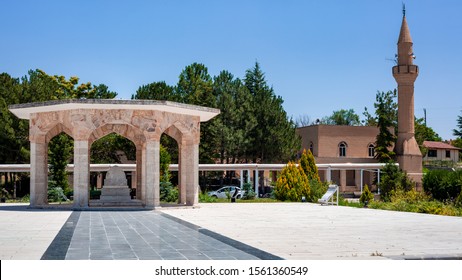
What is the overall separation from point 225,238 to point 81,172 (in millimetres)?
10248

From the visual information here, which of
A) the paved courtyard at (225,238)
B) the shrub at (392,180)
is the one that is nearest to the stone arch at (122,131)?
the paved courtyard at (225,238)

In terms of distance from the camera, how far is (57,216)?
56.7 ft

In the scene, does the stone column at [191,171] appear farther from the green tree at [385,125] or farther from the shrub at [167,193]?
the green tree at [385,125]

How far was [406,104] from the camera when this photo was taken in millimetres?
48656

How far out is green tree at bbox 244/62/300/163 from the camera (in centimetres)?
4578

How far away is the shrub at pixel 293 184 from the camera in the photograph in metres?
29.4

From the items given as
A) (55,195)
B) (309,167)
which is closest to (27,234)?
(55,195)

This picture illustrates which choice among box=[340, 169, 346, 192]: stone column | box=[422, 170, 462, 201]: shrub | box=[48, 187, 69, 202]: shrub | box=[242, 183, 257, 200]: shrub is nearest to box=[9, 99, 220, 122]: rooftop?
box=[48, 187, 69, 202]: shrub

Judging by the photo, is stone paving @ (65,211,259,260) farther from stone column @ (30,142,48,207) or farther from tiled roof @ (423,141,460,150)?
tiled roof @ (423,141,460,150)

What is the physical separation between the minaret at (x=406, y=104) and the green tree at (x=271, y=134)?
32.4 feet

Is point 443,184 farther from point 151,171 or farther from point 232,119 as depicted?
point 232,119

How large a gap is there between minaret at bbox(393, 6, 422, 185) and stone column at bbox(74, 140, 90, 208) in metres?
34.9

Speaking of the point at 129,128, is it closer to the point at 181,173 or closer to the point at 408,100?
the point at 181,173
